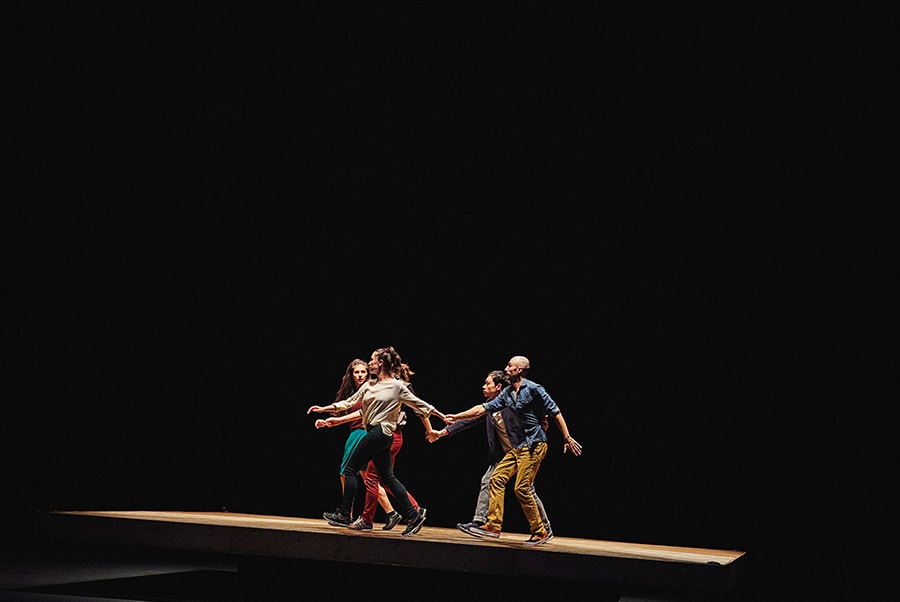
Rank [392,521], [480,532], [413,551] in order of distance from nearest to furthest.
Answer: [413,551], [480,532], [392,521]

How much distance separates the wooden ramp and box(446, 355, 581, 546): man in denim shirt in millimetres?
183

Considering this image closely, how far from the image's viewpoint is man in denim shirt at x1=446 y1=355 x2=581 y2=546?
7.93 m

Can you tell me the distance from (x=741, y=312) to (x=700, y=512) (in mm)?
1985

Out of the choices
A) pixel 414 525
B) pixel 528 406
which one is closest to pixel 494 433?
pixel 528 406

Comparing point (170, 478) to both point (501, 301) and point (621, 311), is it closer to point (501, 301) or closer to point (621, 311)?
point (501, 301)

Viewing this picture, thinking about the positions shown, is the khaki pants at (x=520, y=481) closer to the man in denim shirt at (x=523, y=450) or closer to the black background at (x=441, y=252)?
the man in denim shirt at (x=523, y=450)

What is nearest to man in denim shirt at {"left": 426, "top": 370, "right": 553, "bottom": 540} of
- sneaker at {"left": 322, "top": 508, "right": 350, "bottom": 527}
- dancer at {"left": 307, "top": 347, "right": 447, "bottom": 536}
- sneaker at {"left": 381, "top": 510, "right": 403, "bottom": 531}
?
sneaker at {"left": 381, "top": 510, "right": 403, "bottom": 531}

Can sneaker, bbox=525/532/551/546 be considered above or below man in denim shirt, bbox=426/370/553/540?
below

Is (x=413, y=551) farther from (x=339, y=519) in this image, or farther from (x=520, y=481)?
(x=339, y=519)

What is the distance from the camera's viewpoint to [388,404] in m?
A: 8.07

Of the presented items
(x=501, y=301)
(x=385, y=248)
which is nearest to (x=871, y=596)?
(x=501, y=301)

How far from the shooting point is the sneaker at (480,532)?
26.7 feet

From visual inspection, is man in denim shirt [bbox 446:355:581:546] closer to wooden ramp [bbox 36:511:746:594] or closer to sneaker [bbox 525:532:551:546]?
sneaker [bbox 525:532:551:546]

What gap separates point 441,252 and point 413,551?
446 cm
